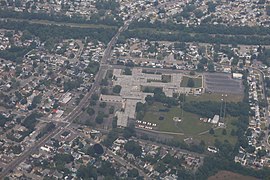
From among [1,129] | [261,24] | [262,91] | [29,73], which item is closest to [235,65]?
[262,91]

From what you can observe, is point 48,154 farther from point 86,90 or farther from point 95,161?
point 86,90

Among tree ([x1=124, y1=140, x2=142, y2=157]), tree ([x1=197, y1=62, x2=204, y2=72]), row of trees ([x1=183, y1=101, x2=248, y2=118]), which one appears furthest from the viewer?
tree ([x1=197, y1=62, x2=204, y2=72])

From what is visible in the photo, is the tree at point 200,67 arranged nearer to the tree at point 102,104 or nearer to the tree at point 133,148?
the tree at point 102,104

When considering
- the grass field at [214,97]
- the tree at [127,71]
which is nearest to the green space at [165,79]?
the tree at [127,71]

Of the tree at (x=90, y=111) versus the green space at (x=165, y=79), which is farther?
the green space at (x=165, y=79)

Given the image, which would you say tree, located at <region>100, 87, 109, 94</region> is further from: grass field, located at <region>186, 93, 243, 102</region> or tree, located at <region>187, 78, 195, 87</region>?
tree, located at <region>187, 78, 195, 87</region>

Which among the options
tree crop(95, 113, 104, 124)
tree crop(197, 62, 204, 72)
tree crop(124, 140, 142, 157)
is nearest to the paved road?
tree crop(95, 113, 104, 124)

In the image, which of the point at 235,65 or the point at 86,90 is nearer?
the point at 86,90
